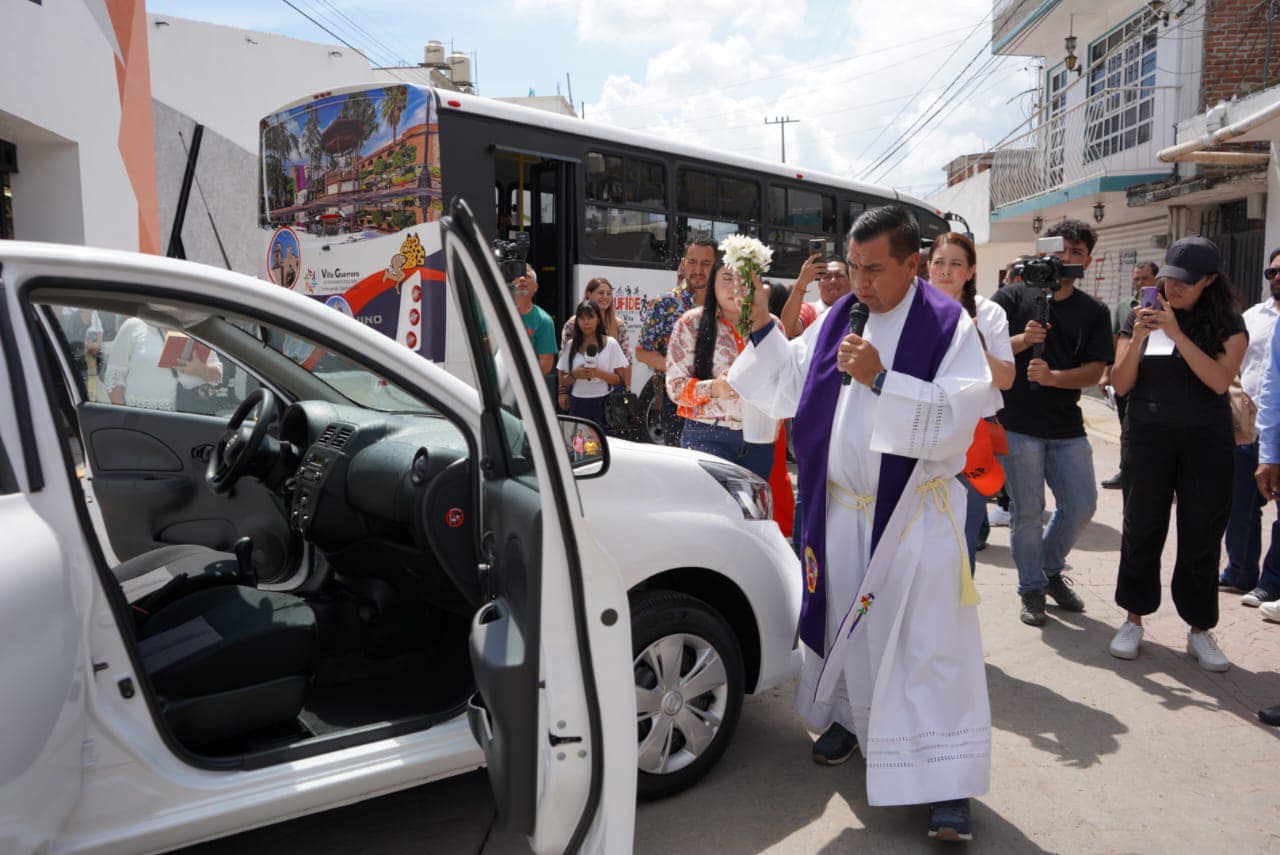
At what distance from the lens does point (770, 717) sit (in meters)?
3.79

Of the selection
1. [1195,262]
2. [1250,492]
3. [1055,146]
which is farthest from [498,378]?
[1055,146]

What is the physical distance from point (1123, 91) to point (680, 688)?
50.5ft

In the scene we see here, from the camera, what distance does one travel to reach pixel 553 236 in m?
9.37

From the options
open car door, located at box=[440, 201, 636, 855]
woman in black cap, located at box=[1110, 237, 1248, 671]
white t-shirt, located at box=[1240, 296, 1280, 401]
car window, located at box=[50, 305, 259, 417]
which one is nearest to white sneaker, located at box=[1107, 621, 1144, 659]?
woman in black cap, located at box=[1110, 237, 1248, 671]

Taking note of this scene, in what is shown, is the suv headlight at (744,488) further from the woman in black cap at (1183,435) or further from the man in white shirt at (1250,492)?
the man in white shirt at (1250,492)

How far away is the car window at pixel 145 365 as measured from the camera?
9.51ft

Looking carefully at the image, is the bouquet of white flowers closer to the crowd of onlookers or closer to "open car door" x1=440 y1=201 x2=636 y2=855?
the crowd of onlookers

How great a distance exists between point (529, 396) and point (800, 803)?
6.23ft

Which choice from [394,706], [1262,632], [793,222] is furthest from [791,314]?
[793,222]

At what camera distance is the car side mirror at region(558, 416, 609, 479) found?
2.43 m

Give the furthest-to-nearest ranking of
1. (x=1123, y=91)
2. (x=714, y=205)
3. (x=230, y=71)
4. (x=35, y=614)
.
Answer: (x=230, y=71) < (x=1123, y=91) < (x=714, y=205) < (x=35, y=614)

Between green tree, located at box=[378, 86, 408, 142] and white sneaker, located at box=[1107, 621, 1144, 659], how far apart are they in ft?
21.3

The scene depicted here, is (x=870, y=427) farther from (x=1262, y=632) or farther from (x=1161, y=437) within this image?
(x=1262, y=632)

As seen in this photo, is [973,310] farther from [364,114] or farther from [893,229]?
[364,114]
